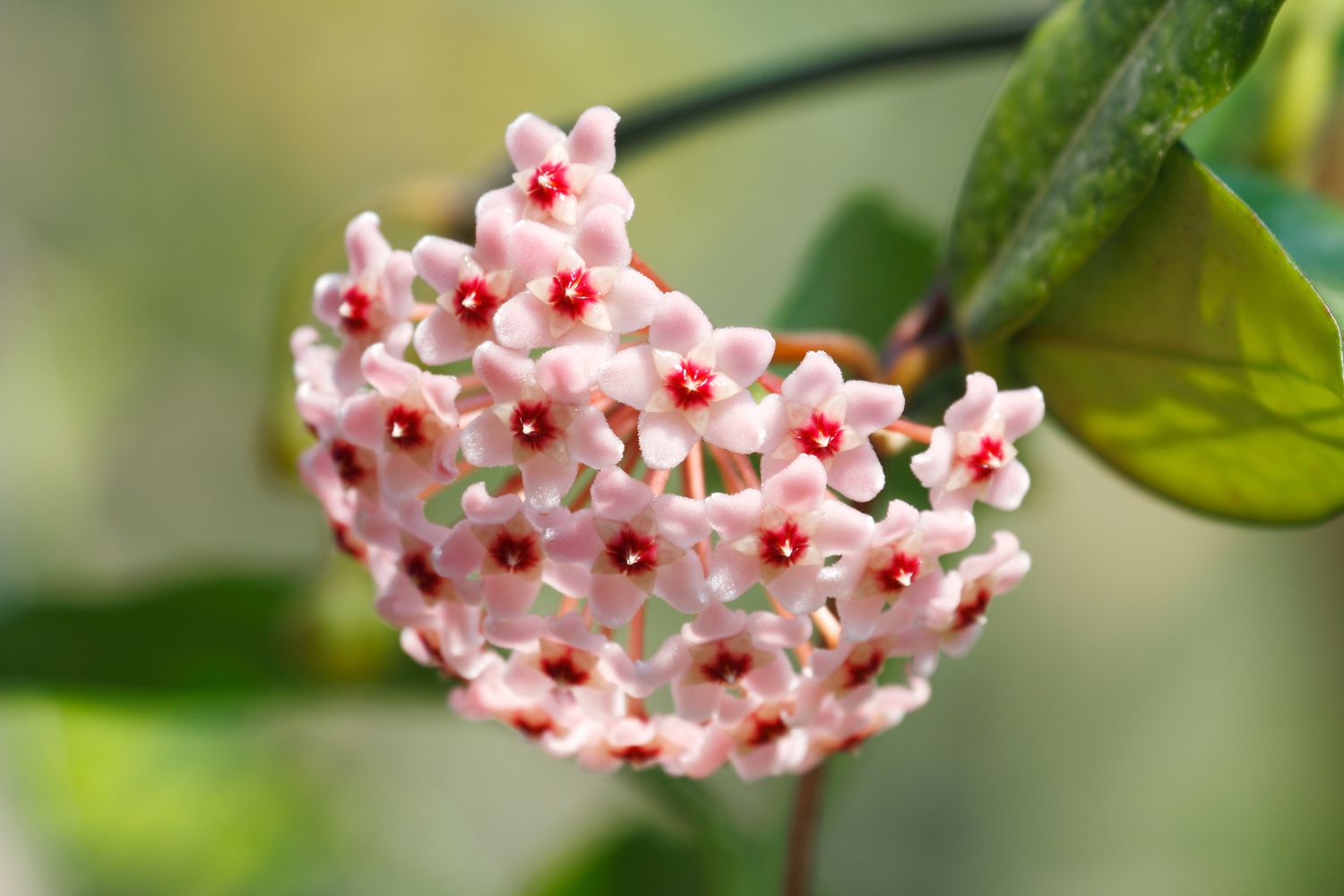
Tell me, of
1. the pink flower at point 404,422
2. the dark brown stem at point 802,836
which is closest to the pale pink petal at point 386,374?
the pink flower at point 404,422

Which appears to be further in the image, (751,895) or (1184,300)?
(751,895)

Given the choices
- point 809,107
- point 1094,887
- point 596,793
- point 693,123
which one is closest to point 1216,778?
point 1094,887

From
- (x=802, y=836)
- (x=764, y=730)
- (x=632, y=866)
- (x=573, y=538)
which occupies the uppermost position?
(x=573, y=538)

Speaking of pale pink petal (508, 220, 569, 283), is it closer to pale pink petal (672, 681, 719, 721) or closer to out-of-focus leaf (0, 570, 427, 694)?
pale pink petal (672, 681, 719, 721)

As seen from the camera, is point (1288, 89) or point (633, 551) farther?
point (1288, 89)

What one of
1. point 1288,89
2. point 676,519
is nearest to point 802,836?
point 676,519

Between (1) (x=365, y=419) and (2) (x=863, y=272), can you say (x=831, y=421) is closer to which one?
(1) (x=365, y=419)

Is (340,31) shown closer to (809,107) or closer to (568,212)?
(809,107)
